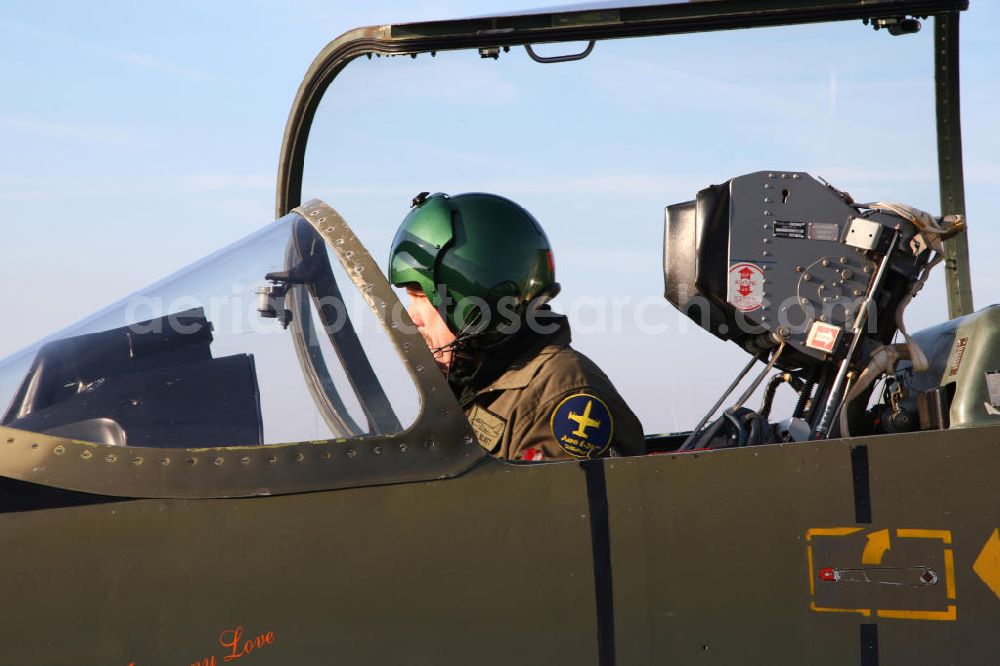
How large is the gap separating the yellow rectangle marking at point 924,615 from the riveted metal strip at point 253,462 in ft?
2.86

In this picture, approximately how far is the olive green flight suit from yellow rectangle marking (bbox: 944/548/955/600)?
725 mm

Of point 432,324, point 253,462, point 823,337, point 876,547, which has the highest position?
point 432,324

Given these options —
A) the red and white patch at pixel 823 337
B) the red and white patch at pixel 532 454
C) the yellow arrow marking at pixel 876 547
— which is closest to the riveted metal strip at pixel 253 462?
the red and white patch at pixel 532 454

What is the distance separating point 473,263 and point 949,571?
1.35 m

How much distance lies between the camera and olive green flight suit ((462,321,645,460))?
7.23ft

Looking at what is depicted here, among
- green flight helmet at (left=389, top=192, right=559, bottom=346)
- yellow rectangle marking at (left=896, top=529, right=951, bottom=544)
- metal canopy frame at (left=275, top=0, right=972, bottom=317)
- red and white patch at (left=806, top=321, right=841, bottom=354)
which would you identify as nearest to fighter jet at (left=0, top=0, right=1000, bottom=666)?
yellow rectangle marking at (left=896, top=529, right=951, bottom=544)

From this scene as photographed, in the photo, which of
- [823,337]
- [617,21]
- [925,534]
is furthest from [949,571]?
[617,21]

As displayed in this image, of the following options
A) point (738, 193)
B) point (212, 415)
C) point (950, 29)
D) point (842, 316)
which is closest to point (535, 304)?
point (738, 193)

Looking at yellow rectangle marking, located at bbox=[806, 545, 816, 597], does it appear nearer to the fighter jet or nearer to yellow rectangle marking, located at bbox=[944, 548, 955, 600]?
the fighter jet

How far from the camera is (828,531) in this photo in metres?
1.89

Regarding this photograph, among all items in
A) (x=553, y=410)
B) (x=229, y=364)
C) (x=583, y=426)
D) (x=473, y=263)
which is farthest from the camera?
(x=473, y=263)

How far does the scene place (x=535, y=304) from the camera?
8.71 feet

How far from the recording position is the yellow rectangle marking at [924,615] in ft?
6.19

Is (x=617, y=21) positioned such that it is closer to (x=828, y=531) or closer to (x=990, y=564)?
(x=828, y=531)
